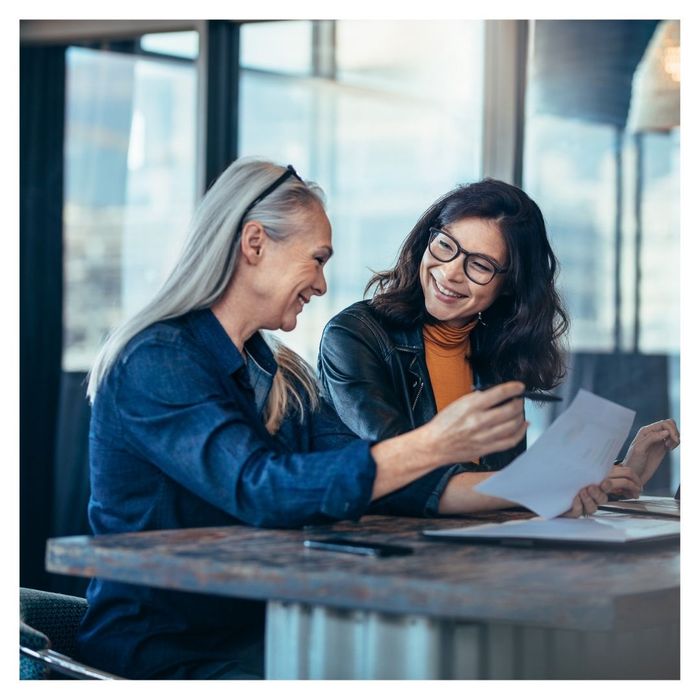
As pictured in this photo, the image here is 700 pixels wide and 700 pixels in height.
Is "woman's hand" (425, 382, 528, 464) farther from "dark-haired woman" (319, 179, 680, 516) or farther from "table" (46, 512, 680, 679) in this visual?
"dark-haired woman" (319, 179, 680, 516)

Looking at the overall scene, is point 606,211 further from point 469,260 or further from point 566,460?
point 566,460

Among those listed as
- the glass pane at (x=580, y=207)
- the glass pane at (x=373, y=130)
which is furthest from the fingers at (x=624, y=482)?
the glass pane at (x=373, y=130)

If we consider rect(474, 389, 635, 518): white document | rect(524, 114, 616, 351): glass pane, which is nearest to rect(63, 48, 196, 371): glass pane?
rect(524, 114, 616, 351): glass pane

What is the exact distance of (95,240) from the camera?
4086 mm

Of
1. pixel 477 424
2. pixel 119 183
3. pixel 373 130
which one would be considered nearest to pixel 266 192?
pixel 477 424

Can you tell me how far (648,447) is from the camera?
221 centimetres

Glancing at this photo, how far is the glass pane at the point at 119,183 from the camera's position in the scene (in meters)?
3.98

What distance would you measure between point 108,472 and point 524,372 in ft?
3.84

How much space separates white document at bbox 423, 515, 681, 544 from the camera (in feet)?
4.82

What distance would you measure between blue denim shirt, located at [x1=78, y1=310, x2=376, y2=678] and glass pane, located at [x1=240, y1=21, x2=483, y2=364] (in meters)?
2.14

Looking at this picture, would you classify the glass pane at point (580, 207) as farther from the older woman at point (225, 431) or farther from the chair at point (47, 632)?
the chair at point (47, 632)

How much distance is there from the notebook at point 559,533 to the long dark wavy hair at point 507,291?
2.87 feet
